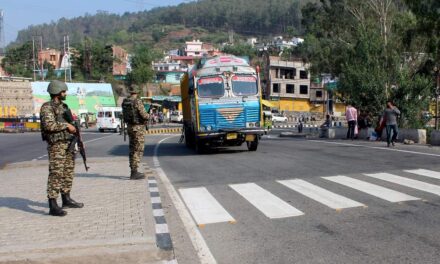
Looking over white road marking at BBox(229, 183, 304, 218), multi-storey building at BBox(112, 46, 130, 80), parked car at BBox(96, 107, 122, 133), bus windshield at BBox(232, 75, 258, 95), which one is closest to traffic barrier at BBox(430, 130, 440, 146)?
bus windshield at BBox(232, 75, 258, 95)

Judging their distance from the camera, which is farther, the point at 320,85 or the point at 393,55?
the point at 320,85

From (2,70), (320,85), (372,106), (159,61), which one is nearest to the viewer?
(372,106)

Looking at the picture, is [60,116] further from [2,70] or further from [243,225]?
[2,70]

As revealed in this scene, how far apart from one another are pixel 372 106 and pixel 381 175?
52.8 ft

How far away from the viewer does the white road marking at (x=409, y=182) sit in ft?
31.0

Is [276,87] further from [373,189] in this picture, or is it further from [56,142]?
[56,142]

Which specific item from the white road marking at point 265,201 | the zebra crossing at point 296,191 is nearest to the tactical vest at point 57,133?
the zebra crossing at point 296,191

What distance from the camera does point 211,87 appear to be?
18594 millimetres

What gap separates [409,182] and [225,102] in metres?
9.07

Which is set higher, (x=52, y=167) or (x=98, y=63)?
(x=98, y=63)

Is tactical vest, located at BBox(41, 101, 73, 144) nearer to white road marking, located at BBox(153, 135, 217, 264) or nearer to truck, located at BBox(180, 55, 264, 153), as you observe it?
white road marking, located at BBox(153, 135, 217, 264)

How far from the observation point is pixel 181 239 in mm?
6547

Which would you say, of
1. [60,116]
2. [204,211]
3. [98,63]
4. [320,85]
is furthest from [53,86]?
[98,63]

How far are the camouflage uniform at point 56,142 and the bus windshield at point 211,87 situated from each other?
1108cm
